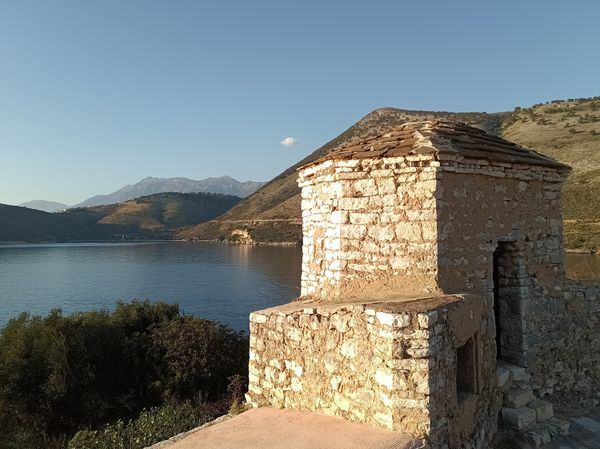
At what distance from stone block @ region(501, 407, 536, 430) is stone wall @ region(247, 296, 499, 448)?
0.70 ft

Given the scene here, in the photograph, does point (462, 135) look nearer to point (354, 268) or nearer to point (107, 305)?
point (354, 268)

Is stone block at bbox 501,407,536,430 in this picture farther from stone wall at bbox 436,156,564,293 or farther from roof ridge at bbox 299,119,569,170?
roof ridge at bbox 299,119,569,170

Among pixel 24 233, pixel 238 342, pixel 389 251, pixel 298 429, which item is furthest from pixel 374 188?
pixel 24 233

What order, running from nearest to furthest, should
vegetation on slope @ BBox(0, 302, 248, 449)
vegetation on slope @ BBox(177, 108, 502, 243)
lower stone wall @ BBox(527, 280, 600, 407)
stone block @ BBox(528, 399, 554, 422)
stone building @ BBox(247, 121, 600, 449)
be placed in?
stone building @ BBox(247, 121, 600, 449)
stone block @ BBox(528, 399, 554, 422)
lower stone wall @ BBox(527, 280, 600, 407)
vegetation on slope @ BBox(0, 302, 248, 449)
vegetation on slope @ BBox(177, 108, 502, 243)

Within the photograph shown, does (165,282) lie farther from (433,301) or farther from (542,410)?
(433,301)

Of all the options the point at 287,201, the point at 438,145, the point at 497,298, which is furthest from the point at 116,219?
the point at 438,145

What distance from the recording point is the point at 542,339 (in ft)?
20.3

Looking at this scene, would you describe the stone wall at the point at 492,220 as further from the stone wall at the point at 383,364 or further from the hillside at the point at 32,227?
the hillside at the point at 32,227

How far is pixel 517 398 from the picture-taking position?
5488 mm

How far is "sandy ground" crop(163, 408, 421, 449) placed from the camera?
3.90 m

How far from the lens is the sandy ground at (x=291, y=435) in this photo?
154 inches

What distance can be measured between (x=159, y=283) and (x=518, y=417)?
45.3m

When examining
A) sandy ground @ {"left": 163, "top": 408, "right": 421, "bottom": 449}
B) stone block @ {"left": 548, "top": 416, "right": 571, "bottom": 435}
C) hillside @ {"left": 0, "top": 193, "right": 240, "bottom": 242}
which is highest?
hillside @ {"left": 0, "top": 193, "right": 240, "bottom": 242}

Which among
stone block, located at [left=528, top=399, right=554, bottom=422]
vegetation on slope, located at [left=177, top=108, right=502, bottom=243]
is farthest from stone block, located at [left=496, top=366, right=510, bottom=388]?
vegetation on slope, located at [left=177, top=108, right=502, bottom=243]
